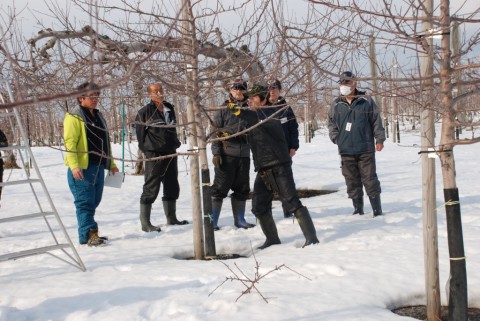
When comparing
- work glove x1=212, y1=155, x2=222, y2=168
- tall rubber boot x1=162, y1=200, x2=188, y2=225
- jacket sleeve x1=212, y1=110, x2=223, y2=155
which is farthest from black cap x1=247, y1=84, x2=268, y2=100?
tall rubber boot x1=162, y1=200, x2=188, y2=225

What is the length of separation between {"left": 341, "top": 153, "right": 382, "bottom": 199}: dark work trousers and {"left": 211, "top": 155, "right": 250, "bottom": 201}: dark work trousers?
4.40ft

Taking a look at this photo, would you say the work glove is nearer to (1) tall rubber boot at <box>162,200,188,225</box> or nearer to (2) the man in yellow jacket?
(1) tall rubber boot at <box>162,200,188,225</box>

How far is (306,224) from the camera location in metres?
5.23

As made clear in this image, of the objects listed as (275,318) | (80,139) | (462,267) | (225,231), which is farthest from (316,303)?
(80,139)

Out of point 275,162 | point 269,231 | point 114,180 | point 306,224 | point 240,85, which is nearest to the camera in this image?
point 275,162

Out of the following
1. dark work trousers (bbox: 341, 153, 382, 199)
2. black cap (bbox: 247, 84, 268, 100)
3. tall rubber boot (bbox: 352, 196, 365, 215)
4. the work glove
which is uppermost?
black cap (bbox: 247, 84, 268, 100)

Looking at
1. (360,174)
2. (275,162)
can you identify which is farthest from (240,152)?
(360,174)

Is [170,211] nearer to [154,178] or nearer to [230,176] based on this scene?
[154,178]

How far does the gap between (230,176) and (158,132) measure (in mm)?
1010

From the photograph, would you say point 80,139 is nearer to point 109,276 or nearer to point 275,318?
point 109,276

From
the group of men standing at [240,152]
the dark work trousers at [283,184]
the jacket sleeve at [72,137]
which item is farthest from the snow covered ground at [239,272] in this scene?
the jacket sleeve at [72,137]

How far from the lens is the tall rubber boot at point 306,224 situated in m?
5.20

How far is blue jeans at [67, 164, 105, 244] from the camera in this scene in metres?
5.64

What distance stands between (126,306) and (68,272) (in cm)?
111
